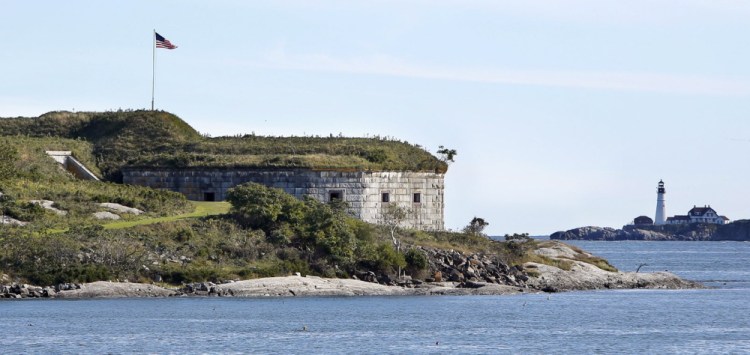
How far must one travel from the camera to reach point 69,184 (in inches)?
3253

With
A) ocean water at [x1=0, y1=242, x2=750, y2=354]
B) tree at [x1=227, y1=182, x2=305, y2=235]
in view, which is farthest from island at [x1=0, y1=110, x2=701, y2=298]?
ocean water at [x1=0, y1=242, x2=750, y2=354]

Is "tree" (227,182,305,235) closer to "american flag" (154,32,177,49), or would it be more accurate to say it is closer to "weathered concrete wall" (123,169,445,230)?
"weathered concrete wall" (123,169,445,230)

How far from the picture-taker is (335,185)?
86438 millimetres

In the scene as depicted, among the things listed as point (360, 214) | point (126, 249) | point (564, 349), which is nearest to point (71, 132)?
point (360, 214)

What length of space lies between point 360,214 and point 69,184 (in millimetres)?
16889

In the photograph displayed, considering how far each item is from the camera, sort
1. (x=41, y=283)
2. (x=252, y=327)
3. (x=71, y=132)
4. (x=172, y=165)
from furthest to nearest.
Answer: (x=71, y=132) → (x=172, y=165) → (x=41, y=283) → (x=252, y=327)

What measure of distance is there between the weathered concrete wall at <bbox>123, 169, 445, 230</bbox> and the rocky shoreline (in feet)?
25.7

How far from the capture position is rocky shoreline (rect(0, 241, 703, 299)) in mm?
67125

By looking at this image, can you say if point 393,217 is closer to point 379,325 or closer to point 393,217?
point 393,217

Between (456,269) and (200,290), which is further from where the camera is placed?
(456,269)

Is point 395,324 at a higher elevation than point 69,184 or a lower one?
lower

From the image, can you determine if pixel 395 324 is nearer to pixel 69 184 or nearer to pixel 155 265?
pixel 155 265

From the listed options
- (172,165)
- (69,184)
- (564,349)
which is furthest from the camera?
(172,165)

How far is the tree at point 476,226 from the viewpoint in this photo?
88875mm
